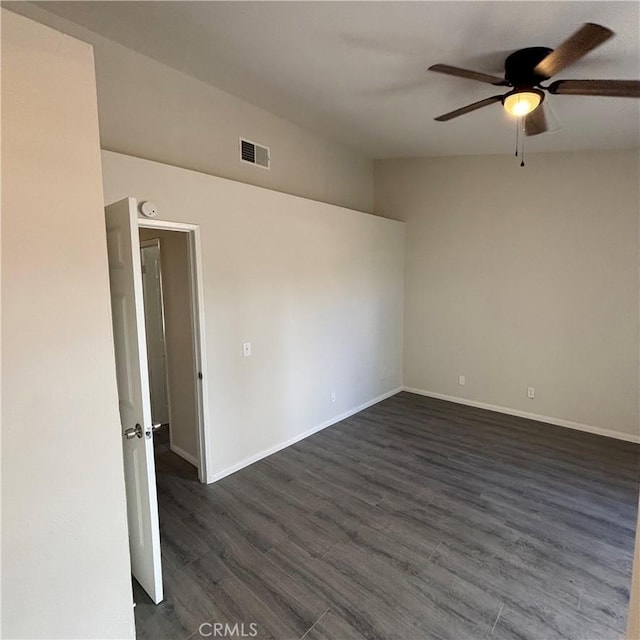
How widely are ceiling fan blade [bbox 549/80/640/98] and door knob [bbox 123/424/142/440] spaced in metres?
2.90

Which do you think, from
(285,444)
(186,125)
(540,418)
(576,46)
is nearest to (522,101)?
(576,46)

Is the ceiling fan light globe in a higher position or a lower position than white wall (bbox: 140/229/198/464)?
higher

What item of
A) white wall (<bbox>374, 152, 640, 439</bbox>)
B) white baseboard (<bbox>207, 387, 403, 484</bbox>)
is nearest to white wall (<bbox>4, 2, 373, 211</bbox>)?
white wall (<bbox>374, 152, 640, 439</bbox>)

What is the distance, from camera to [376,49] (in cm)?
228

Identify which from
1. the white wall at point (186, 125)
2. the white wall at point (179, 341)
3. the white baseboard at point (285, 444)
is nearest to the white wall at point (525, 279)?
the white baseboard at point (285, 444)

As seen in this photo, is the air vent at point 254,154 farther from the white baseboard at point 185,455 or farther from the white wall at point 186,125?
the white baseboard at point 185,455

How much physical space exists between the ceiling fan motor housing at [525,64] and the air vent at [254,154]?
2244 mm

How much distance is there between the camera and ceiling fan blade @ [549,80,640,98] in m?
1.82

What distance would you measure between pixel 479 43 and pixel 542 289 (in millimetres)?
3079

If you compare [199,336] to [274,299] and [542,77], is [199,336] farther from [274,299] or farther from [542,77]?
[542,77]

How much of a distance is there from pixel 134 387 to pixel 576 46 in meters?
2.68

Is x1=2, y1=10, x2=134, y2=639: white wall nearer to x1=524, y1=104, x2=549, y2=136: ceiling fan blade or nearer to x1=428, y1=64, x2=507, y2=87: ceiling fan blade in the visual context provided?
x1=428, y1=64, x2=507, y2=87: ceiling fan blade

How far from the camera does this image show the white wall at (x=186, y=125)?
2.52 m

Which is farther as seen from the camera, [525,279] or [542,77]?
[525,279]
